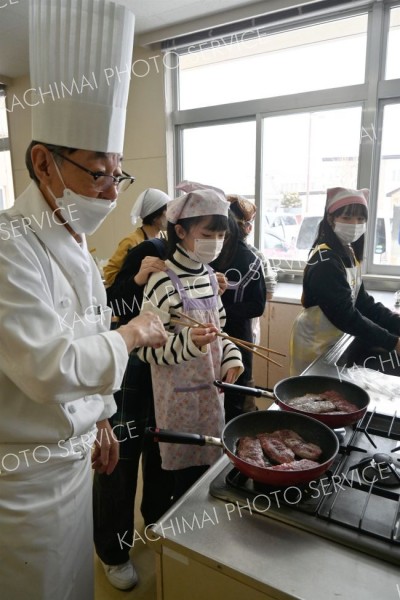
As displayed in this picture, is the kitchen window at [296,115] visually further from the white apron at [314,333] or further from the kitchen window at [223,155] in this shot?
the white apron at [314,333]

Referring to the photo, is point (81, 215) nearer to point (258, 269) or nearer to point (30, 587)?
point (30, 587)

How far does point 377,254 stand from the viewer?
306 cm

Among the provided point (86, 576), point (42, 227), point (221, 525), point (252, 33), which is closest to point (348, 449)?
point (221, 525)

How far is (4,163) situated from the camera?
16.2ft

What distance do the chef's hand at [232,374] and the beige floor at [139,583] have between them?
0.81m

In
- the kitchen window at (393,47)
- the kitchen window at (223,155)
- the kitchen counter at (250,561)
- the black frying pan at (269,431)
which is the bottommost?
the kitchen counter at (250,561)

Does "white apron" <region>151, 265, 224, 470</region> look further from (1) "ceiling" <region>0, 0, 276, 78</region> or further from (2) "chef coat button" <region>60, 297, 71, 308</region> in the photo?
(1) "ceiling" <region>0, 0, 276, 78</region>

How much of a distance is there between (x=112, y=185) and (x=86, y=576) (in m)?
0.97

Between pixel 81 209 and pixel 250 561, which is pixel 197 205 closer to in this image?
pixel 81 209

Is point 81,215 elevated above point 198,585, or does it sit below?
above

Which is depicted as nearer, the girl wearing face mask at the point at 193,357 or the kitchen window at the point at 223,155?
the girl wearing face mask at the point at 193,357

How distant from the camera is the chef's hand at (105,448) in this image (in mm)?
1120

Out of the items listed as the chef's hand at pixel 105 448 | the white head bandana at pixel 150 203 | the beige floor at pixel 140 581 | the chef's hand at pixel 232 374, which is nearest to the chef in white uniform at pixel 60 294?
the chef's hand at pixel 105 448

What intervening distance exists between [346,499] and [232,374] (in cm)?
68
